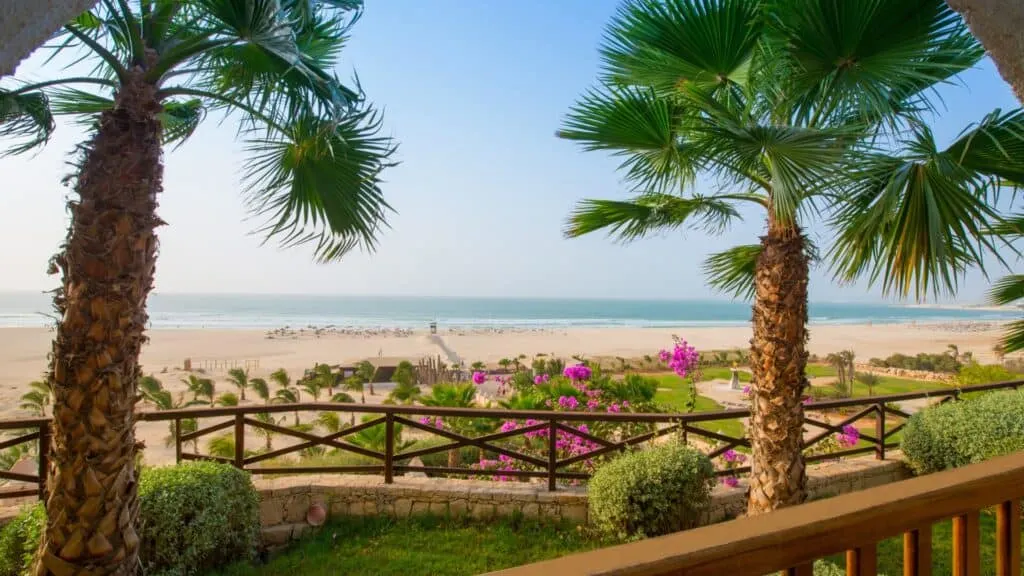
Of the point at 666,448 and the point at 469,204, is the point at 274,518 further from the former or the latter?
the point at 469,204

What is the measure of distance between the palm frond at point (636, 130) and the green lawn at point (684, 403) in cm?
589

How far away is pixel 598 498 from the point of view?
14.8ft

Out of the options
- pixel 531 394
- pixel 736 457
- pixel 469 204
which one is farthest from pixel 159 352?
pixel 736 457

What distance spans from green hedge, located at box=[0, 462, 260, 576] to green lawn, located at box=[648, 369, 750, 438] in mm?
6475

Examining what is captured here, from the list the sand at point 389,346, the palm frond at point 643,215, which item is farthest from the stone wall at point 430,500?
the sand at point 389,346

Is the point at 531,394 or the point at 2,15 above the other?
the point at 2,15

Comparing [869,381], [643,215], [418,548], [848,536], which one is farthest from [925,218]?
[869,381]

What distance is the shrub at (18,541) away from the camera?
339 centimetres

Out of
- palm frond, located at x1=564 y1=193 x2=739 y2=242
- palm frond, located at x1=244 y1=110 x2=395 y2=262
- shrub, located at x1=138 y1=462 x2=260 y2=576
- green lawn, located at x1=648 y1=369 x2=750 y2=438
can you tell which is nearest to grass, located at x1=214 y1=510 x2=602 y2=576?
shrub, located at x1=138 y1=462 x2=260 y2=576

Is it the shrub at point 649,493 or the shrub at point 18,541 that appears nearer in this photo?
the shrub at point 18,541

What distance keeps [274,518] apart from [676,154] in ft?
14.7

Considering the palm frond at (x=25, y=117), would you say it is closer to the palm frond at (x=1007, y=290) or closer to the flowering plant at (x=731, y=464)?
the flowering plant at (x=731, y=464)

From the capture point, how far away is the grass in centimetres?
403

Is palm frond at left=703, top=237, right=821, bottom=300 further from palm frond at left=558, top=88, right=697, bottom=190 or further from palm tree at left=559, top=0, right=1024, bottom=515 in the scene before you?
palm frond at left=558, top=88, right=697, bottom=190
